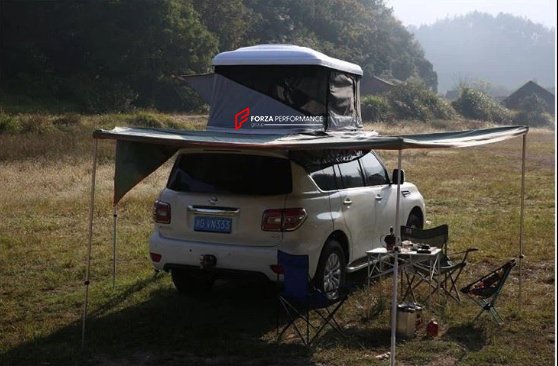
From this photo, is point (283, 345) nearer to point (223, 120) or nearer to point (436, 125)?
point (223, 120)

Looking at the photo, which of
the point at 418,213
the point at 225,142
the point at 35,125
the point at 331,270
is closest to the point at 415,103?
the point at 35,125

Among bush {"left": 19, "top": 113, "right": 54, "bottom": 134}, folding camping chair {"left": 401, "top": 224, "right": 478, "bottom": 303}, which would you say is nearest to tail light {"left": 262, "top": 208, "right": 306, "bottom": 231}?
folding camping chair {"left": 401, "top": 224, "right": 478, "bottom": 303}

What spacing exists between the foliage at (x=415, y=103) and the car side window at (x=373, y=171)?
5198 centimetres

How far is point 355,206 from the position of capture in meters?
8.13

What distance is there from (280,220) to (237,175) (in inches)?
24.3

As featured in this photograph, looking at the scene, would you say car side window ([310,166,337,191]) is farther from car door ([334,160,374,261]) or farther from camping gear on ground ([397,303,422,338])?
camping gear on ground ([397,303,422,338])

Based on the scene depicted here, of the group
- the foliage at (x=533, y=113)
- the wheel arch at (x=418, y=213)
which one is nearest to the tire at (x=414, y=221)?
the wheel arch at (x=418, y=213)

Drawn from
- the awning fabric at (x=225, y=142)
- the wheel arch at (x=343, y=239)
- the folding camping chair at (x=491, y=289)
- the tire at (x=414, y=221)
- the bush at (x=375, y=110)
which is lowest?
the folding camping chair at (x=491, y=289)

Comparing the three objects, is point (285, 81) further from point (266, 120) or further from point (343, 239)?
point (343, 239)

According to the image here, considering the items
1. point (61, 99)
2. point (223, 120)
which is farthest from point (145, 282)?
point (61, 99)

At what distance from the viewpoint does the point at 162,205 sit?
297 inches

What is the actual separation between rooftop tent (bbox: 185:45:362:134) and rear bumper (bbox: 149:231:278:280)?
286cm

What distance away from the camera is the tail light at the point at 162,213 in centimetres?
749

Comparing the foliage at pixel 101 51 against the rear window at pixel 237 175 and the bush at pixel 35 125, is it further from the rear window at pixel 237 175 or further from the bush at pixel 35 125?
the rear window at pixel 237 175
